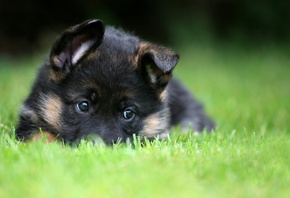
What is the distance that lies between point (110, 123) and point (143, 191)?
1529mm

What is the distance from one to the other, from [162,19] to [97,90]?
397 inches

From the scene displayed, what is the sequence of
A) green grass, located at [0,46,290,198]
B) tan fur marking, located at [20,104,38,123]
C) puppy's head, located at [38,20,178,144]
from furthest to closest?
tan fur marking, located at [20,104,38,123] < puppy's head, located at [38,20,178,144] < green grass, located at [0,46,290,198]

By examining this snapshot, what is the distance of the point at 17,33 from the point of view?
13.3m

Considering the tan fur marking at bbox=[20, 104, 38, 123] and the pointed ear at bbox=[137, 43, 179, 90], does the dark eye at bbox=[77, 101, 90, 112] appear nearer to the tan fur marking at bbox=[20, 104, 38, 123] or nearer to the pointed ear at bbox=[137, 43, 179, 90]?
the tan fur marking at bbox=[20, 104, 38, 123]

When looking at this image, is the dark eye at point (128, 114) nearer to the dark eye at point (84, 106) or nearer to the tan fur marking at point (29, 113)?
the dark eye at point (84, 106)

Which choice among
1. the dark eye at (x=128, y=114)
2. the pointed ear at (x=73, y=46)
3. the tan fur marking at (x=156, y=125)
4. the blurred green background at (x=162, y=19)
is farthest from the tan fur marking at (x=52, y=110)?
the blurred green background at (x=162, y=19)

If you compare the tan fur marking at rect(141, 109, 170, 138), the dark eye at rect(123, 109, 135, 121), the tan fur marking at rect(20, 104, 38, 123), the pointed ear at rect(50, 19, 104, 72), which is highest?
the pointed ear at rect(50, 19, 104, 72)

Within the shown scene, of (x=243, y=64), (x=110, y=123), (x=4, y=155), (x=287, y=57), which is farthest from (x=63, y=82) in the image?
(x=287, y=57)

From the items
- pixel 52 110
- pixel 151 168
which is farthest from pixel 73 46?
pixel 151 168

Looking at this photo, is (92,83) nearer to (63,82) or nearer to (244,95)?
(63,82)

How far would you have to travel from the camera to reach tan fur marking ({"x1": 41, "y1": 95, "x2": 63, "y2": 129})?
14.8ft

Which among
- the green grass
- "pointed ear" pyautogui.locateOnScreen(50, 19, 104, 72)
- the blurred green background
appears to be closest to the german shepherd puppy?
"pointed ear" pyautogui.locateOnScreen(50, 19, 104, 72)

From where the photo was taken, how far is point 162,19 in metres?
14.1

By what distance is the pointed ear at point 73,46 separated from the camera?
4.43 m
